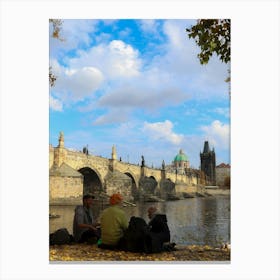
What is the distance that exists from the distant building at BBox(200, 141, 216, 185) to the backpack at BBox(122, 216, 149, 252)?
5.42 feet

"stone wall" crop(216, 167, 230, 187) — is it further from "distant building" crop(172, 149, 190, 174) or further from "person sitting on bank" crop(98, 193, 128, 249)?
"person sitting on bank" crop(98, 193, 128, 249)

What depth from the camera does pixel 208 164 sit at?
6.63 metres

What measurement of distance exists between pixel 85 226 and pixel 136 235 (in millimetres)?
911

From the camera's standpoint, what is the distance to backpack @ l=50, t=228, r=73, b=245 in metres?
5.78

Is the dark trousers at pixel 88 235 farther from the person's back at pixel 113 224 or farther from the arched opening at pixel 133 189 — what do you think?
the arched opening at pixel 133 189

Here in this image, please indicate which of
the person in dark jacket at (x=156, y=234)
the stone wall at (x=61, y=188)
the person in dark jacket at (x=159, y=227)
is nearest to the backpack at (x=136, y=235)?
the person in dark jacket at (x=156, y=234)

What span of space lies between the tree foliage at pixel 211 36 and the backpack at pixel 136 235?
2.54 m

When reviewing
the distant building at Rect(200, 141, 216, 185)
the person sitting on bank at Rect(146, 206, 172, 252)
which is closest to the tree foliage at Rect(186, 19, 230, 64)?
the distant building at Rect(200, 141, 216, 185)

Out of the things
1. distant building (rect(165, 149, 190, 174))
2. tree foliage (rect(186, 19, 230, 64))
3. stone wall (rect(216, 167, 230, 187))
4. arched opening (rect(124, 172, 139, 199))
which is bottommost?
arched opening (rect(124, 172, 139, 199))

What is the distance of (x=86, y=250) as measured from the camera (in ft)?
18.2

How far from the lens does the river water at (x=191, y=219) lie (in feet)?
20.4

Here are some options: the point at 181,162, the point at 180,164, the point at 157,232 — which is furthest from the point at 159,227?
the point at 180,164

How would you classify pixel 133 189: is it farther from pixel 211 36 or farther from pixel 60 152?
pixel 211 36
